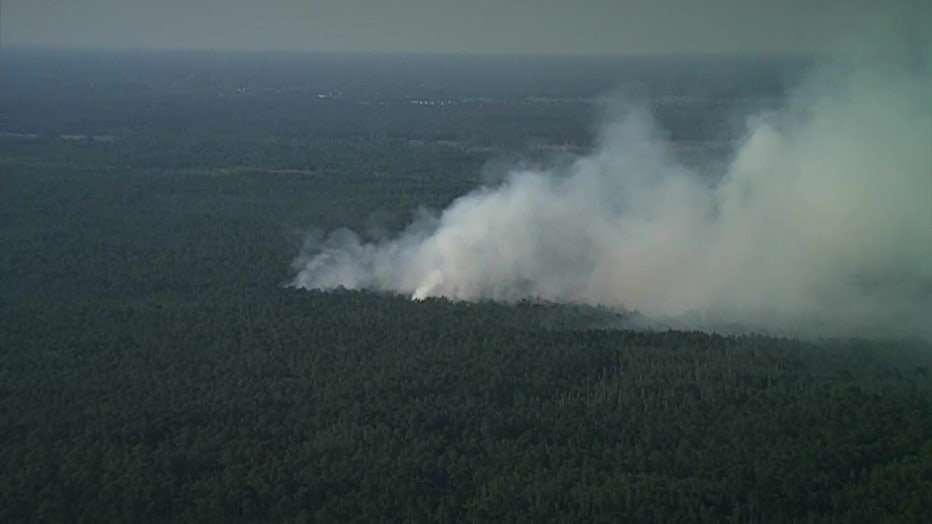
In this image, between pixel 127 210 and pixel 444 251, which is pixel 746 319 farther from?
pixel 127 210

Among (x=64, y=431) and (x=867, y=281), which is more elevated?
(x=867, y=281)

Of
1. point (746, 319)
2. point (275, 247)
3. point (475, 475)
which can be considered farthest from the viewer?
point (275, 247)

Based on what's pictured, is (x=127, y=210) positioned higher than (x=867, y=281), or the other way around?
(x=867, y=281)

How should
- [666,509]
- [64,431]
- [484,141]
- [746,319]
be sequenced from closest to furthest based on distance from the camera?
1. [666,509]
2. [64,431]
3. [746,319]
4. [484,141]

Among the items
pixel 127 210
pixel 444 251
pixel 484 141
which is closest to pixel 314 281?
pixel 444 251

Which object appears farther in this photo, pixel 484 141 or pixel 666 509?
pixel 484 141

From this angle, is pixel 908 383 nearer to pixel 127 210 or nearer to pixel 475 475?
pixel 475 475

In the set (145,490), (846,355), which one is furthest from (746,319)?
(145,490)

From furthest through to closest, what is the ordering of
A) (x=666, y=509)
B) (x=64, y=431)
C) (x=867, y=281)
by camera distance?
(x=867, y=281) < (x=64, y=431) < (x=666, y=509)

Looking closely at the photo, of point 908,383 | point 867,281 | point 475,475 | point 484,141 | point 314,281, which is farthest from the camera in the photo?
point 484,141
